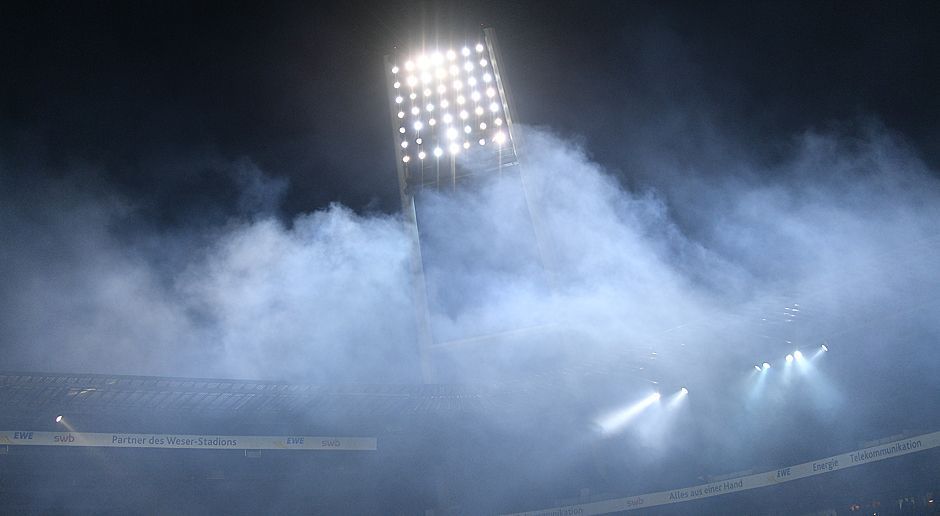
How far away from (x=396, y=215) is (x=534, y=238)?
2.19 m

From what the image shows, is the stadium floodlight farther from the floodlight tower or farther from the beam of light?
the beam of light

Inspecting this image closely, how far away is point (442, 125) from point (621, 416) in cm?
563

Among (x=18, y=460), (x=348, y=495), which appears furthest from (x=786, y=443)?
(x=18, y=460)

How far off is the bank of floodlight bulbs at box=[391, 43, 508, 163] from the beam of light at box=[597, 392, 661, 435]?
15.4 feet

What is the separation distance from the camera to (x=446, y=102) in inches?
443

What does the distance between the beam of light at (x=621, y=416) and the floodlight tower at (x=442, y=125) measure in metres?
2.92

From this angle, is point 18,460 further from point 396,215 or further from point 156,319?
point 396,215

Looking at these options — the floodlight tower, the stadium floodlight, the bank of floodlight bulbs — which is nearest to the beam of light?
the floodlight tower

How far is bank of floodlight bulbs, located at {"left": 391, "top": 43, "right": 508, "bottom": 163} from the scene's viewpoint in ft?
35.1

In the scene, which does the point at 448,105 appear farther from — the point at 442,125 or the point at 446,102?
the point at 442,125

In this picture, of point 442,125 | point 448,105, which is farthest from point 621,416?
point 448,105

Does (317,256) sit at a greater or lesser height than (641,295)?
greater

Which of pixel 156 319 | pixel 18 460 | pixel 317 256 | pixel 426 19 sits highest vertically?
pixel 426 19

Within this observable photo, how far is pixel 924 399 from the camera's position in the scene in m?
9.47
